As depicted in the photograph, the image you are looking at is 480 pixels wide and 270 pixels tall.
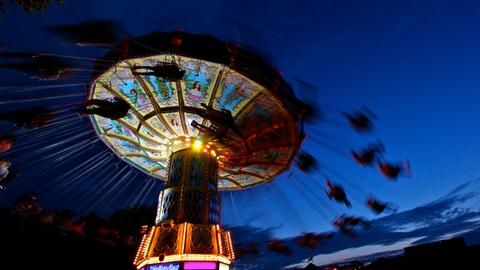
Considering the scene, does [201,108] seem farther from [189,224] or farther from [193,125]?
[189,224]

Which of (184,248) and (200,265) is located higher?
(184,248)

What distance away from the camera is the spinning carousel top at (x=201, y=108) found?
12.7 m

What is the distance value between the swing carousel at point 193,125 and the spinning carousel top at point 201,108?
0.13 ft

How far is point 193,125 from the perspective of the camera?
15.4 metres

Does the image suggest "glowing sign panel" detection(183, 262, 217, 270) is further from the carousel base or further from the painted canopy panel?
the painted canopy panel

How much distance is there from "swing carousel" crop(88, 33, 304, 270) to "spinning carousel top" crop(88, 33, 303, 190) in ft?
0.13

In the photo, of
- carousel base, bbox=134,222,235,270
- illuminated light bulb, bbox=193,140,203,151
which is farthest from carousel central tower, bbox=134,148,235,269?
illuminated light bulb, bbox=193,140,203,151

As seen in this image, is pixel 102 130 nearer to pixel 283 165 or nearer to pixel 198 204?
pixel 198 204

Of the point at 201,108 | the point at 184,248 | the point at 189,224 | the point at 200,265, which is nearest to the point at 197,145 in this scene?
the point at 201,108

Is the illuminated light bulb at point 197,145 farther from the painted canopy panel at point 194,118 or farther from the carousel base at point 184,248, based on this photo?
the carousel base at point 184,248

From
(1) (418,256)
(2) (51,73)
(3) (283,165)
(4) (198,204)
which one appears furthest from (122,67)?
(1) (418,256)

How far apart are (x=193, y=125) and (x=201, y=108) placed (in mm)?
919

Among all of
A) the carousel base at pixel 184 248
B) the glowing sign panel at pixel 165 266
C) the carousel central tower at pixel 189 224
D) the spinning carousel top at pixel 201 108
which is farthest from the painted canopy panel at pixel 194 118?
the glowing sign panel at pixel 165 266

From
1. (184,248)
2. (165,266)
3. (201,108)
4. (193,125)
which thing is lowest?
(165,266)
